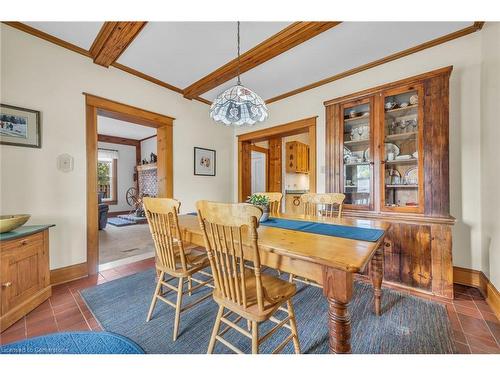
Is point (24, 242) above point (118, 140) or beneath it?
beneath

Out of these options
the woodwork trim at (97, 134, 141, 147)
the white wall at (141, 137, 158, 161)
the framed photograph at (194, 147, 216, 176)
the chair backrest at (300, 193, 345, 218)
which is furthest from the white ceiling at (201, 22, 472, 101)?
the woodwork trim at (97, 134, 141, 147)

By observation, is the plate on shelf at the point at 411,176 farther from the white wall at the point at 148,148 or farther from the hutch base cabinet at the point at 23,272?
the white wall at the point at 148,148

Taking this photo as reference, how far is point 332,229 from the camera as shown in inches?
59.7

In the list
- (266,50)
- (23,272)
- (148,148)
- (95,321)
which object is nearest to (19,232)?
(23,272)

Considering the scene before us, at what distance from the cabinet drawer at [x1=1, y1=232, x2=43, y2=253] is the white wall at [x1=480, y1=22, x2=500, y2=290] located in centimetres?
387

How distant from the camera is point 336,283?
0.92 meters

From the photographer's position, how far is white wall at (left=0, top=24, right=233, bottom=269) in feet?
6.54

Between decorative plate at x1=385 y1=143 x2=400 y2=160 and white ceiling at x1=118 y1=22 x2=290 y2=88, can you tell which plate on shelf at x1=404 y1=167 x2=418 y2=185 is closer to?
decorative plate at x1=385 y1=143 x2=400 y2=160

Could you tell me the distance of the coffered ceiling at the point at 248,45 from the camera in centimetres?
203

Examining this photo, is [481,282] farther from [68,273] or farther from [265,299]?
[68,273]

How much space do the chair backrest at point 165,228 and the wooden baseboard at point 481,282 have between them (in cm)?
251

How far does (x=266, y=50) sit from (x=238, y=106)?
0.83m

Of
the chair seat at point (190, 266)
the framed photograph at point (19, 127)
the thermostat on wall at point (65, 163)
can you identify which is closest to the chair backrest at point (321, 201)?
the chair seat at point (190, 266)

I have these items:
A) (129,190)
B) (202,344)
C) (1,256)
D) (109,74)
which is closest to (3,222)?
(1,256)
